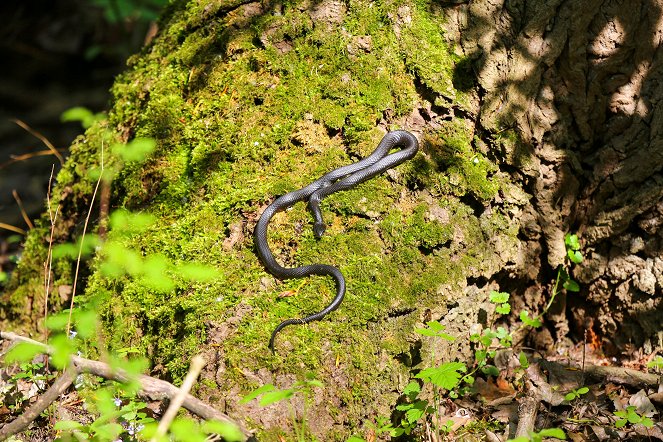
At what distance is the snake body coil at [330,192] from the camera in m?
3.63

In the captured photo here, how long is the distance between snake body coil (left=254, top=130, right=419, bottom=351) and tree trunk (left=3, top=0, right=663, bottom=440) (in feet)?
0.20

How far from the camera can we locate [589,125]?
424 cm

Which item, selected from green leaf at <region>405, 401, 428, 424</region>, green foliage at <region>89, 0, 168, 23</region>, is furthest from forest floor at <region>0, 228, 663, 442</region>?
green foliage at <region>89, 0, 168, 23</region>

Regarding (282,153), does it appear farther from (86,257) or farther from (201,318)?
(86,257)

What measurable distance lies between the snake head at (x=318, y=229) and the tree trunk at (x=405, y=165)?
5cm

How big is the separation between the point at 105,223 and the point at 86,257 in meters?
0.40

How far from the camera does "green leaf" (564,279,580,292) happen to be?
433 cm

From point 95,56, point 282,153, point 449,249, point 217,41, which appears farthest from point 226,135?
point 95,56

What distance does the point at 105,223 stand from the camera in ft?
13.6

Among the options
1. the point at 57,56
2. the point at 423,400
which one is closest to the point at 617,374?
the point at 423,400

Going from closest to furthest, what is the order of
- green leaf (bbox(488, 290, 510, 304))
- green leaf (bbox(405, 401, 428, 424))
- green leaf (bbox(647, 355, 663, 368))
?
green leaf (bbox(405, 401, 428, 424)) < green leaf (bbox(488, 290, 510, 304)) < green leaf (bbox(647, 355, 663, 368))

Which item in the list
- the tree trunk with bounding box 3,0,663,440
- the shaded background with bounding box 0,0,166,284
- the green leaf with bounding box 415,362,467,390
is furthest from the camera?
the shaded background with bounding box 0,0,166,284

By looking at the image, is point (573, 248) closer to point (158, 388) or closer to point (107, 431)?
point (158, 388)

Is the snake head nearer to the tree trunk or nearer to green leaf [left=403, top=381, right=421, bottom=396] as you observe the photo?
the tree trunk
